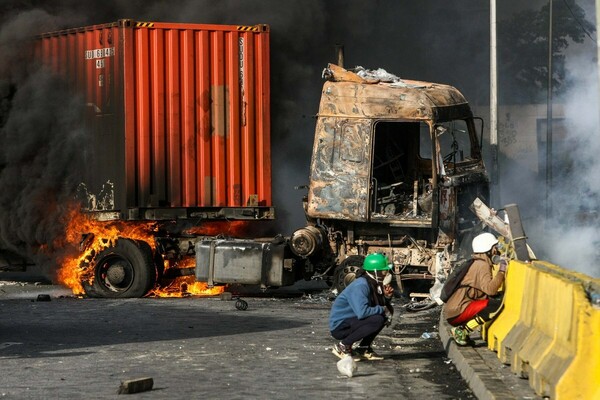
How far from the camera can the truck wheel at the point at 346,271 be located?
1781 centimetres

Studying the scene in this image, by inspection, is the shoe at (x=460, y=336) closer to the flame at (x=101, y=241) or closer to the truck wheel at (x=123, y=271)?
the truck wheel at (x=123, y=271)

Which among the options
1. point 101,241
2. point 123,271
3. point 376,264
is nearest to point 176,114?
point 101,241

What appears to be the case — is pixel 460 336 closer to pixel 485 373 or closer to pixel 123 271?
pixel 485 373

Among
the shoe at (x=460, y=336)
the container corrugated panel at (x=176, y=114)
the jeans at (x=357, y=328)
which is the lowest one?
the shoe at (x=460, y=336)

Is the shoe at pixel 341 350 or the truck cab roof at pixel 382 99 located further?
the truck cab roof at pixel 382 99

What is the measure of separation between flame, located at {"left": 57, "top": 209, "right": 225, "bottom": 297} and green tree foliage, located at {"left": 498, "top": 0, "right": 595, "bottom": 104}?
29.7 m

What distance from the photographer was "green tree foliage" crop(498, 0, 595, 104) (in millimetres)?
47122

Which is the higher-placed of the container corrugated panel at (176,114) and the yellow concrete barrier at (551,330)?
the container corrugated panel at (176,114)

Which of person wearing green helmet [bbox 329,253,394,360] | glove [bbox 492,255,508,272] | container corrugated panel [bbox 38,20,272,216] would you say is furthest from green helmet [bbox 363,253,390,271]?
container corrugated panel [bbox 38,20,272,216]

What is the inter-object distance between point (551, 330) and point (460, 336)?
2.77 meters

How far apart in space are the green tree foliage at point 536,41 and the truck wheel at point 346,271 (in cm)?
3030

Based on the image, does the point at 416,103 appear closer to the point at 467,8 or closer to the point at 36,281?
the point at 36,281

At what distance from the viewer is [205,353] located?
12.0m

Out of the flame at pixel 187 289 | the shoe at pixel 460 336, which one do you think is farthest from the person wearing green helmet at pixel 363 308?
the flame at pixel 187 289
